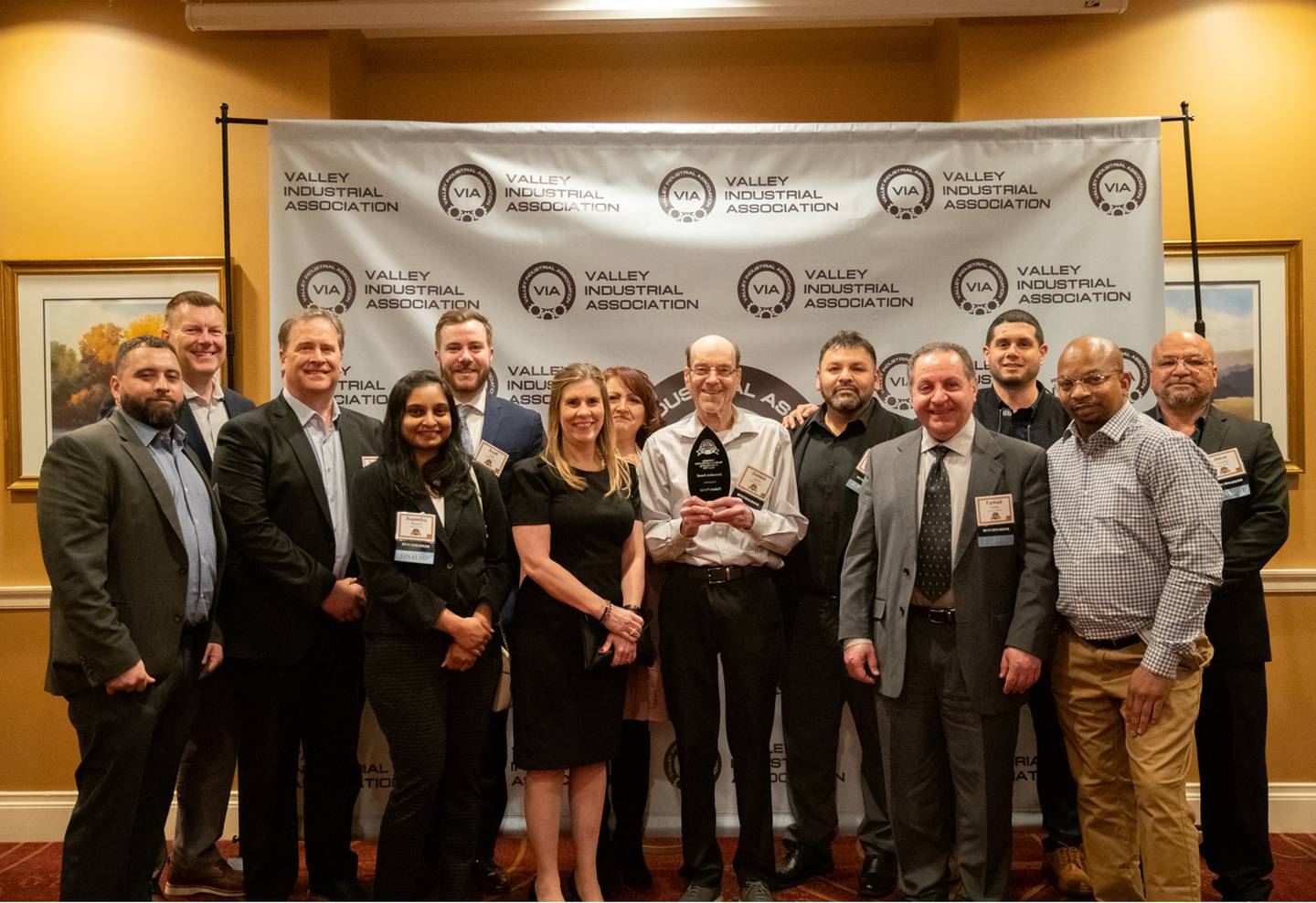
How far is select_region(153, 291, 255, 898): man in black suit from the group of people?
1 centimetres

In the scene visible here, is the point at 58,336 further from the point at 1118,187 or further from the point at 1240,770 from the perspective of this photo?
the point at 1240,770

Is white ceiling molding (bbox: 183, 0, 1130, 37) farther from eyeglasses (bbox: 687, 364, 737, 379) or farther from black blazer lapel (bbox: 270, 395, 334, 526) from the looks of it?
black blazer lapel (bbox: 270, 395, 334, 526)

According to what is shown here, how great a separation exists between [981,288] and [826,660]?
1.80 metres

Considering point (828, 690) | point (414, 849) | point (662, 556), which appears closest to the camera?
point (414, 849)

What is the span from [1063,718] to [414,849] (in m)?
2.09

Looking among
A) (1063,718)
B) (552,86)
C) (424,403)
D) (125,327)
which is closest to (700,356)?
(424,403)

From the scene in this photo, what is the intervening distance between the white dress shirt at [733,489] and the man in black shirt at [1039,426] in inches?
35.9

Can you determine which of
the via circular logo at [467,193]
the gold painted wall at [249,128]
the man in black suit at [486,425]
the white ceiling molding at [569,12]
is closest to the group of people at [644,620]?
the man in black suit at [486,425]

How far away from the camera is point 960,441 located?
3131 mm

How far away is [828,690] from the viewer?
3.54 meters

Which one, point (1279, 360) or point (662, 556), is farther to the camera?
point (1279, 360)

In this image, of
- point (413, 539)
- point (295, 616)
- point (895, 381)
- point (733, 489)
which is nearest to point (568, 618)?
point (413, 539)

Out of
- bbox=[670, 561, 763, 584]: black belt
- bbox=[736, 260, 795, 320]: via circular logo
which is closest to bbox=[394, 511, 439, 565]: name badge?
bbox=[670, 561, 763, 584]: black belt

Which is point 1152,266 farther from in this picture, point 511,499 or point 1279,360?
point 511,499
